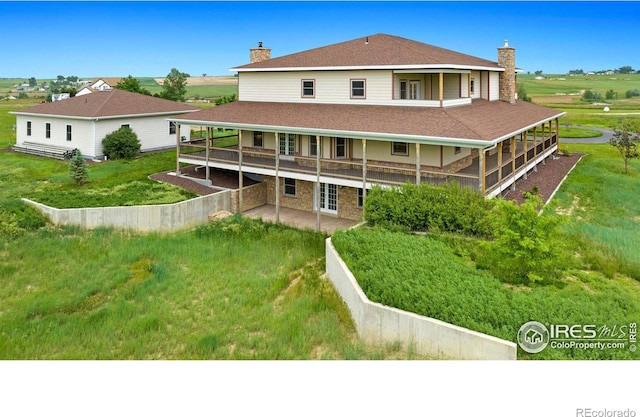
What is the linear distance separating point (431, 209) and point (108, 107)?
24625 millimetres

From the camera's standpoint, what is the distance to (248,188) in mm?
24219

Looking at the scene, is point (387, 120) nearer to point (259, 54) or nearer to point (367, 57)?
point (367, 57)

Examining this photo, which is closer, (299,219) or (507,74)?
(299,219)

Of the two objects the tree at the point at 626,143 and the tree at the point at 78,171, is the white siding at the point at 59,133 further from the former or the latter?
the tree at the point at 626,143

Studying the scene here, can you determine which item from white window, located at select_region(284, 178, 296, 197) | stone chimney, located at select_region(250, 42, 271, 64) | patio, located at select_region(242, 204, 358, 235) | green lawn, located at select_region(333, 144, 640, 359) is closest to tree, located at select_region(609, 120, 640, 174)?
green lawn, located at select_region(333, 144, 640, 359)

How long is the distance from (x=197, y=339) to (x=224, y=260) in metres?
6.02

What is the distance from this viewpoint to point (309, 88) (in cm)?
2534

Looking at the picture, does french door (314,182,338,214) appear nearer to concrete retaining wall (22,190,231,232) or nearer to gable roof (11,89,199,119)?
concrete retaining wall (22,190,231,232)

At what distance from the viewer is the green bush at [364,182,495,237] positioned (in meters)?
14.8

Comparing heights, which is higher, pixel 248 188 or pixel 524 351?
pixel 248 188

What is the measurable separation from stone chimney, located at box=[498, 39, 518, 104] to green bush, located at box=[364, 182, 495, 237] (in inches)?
673

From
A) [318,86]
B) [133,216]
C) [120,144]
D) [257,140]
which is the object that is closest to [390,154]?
[318,86]
